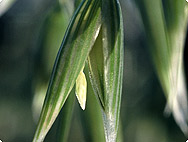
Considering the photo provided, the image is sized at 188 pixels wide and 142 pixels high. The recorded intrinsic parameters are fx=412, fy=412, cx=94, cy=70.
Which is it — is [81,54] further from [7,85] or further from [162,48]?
[7,85]

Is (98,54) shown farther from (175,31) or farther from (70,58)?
(175,31)

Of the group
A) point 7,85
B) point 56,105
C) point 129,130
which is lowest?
point 129,130

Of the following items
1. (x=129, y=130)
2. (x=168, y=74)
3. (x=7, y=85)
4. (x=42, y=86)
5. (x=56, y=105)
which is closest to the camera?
(x=56, y=105)

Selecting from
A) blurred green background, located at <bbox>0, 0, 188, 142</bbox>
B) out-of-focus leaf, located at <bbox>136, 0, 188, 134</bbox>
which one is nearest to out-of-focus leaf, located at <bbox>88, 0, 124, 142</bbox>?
out-of-focus leaf, located at <bbox>136, 0, 188, 134</bbox>

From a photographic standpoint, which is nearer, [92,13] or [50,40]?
[92,13]

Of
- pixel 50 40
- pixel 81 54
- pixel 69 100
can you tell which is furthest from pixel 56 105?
pixel 50 40

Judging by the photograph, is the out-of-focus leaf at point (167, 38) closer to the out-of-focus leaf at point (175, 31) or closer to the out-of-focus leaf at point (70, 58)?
the out-of-focus leaf at point (175, 31)

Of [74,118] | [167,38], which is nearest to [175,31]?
[167,38]

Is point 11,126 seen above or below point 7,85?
below
